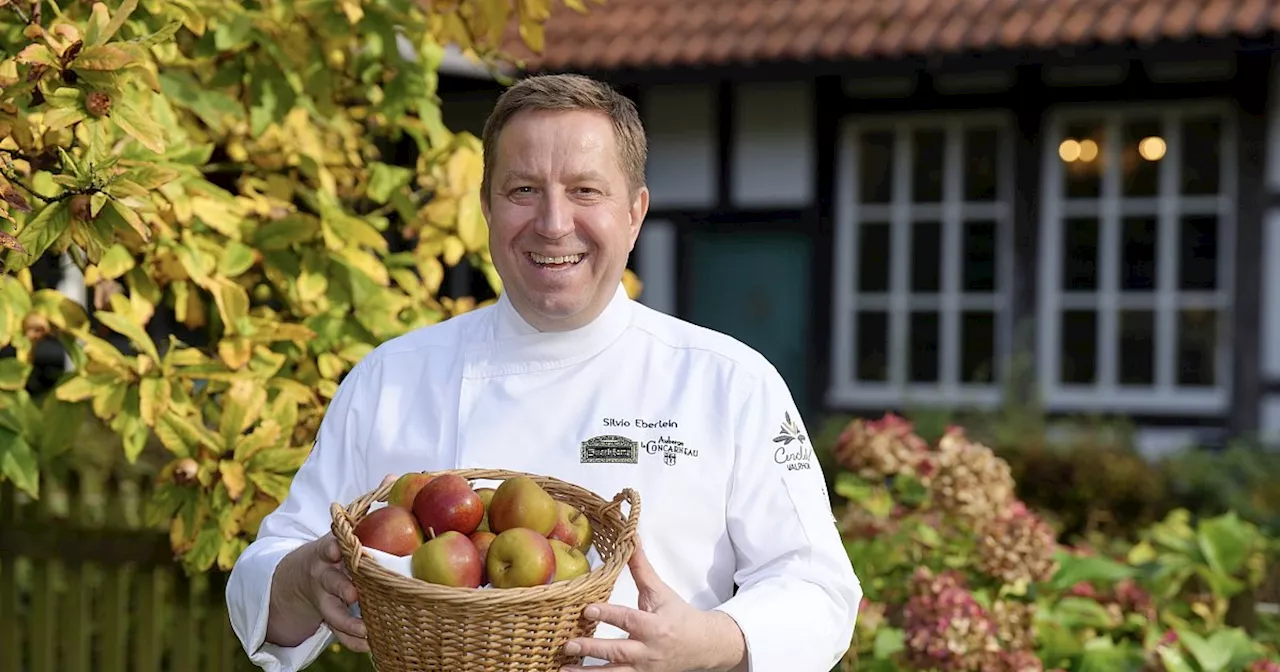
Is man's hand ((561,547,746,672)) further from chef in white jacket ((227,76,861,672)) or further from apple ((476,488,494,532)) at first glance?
apple ((476,488,494,532))

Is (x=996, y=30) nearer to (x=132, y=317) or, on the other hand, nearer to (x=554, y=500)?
(x=132, y=317)

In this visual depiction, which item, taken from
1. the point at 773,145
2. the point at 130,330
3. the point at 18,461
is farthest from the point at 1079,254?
the point at 18,461

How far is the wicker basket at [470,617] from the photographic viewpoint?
70.6 inches

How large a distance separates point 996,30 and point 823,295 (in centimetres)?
210

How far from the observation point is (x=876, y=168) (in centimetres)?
961

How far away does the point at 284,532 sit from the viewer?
7.38 feet

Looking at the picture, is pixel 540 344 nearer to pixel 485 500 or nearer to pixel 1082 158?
pixel 485 500

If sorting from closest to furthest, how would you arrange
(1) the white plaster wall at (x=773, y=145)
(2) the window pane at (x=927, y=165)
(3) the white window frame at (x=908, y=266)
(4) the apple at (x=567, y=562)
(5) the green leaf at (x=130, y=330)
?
(4) the apple at (x=567, y=562)
(5) the green leaf at (x=130, y=330)
(3) the white window frame at (x=908, y=266)
(2) the window pane at (x=927, y=165)
(1) the white plaster wall at (x=773, y=145)

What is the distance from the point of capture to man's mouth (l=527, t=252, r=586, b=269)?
7.14 ft

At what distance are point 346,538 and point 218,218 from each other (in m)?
1.34

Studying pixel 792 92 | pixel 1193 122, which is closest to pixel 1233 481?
pixel 1193 122

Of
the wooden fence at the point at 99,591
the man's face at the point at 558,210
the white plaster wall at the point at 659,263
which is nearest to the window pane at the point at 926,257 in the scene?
the white plaster wall at the point at 659,263

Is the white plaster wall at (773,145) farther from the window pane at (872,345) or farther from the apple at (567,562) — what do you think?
the apple at (567,562)

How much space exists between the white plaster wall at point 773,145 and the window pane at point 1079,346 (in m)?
1.92
